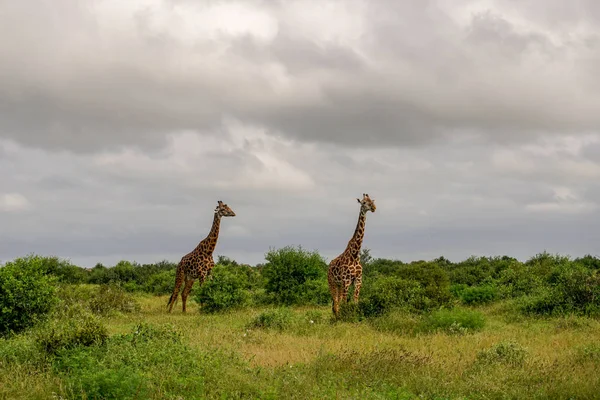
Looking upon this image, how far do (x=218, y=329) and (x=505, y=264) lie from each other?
2638 centimetres

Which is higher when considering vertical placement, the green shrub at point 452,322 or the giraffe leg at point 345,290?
the giraffe leg at point 345,290

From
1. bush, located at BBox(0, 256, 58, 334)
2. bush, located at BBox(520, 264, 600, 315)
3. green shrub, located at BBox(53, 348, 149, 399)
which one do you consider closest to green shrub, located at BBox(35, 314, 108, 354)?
green shrub, located at BBox(53, 348, 149, 399)

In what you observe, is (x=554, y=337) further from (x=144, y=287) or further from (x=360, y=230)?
(x=144, y=287)

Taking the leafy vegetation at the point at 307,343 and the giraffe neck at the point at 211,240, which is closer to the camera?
the leafy vegetation at the point at 307,343

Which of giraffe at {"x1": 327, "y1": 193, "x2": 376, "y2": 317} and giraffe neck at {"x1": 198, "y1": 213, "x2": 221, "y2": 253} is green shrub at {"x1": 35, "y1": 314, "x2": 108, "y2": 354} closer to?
giraffe at {"x1": 327, "y1": 193, "x2": 376, "y2": 317}

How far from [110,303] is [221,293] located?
14.2ft

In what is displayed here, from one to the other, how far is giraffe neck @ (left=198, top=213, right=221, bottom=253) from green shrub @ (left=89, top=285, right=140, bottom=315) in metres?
3.60

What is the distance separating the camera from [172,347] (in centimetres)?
1216

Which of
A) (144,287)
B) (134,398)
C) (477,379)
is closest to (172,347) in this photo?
(134,398)

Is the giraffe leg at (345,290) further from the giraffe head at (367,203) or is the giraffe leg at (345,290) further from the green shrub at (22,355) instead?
the green shrub at (22,355)

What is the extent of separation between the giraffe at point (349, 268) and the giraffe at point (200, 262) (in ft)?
21.4

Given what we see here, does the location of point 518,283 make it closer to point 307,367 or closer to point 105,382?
point 307,367

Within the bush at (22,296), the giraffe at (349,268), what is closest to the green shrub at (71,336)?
the bush at (22,296)

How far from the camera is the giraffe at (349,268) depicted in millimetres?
21141
